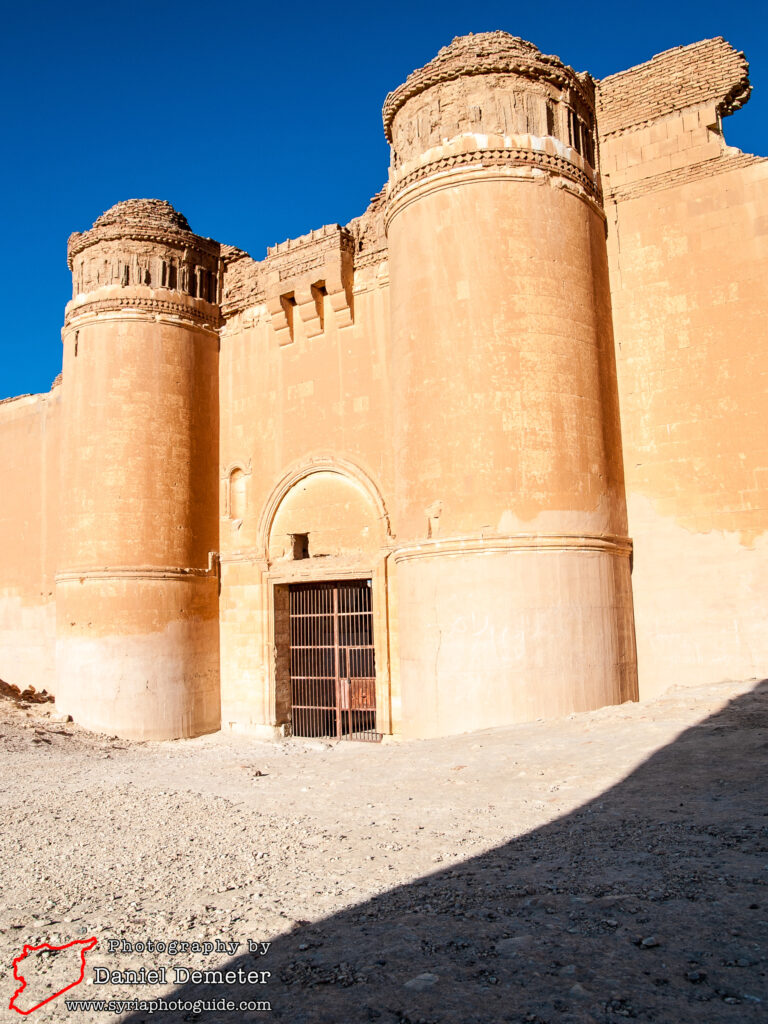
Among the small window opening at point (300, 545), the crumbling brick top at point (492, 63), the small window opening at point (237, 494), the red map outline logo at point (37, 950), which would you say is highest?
the crumbling brick top at point (492, 63)

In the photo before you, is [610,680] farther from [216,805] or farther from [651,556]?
[216,805]

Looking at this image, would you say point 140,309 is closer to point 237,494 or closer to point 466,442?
point 237,494

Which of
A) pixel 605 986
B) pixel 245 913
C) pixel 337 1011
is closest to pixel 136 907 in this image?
pixel 245 913

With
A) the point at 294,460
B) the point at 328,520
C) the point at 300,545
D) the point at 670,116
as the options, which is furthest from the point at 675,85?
the point at 300,545

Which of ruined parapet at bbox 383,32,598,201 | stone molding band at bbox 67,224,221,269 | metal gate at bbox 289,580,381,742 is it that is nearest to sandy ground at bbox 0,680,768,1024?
metal gate at bbox 289,580,381,742

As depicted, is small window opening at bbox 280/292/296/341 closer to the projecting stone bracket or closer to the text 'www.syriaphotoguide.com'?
the projecting stone bracket

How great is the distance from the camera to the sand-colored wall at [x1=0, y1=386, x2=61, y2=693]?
16625 mm

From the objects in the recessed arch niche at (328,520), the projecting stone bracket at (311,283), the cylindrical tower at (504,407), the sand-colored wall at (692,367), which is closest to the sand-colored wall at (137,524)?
the recessed arch niche at (328,520)

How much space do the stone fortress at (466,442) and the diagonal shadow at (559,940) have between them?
511 cm

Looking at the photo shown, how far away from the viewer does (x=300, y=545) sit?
13453 mm

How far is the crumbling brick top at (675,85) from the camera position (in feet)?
35.0

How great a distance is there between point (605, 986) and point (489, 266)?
8.89 meters

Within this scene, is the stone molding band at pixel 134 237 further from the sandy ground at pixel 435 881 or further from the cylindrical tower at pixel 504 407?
the sandy ground at pixel 435 881

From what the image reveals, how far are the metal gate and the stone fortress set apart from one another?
0.06m
